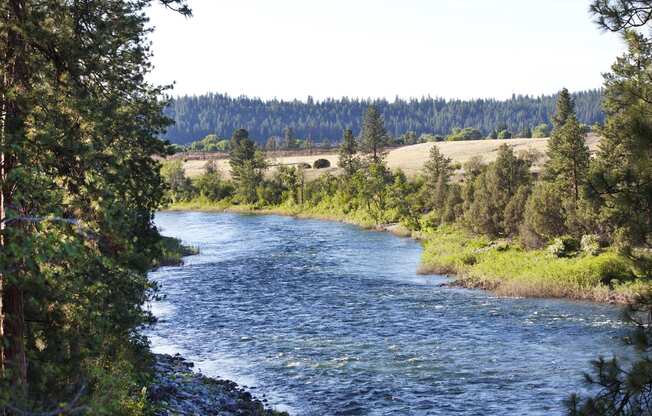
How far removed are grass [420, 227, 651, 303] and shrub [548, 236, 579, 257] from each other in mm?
575

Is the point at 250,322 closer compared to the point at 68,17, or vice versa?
the point at 68,17

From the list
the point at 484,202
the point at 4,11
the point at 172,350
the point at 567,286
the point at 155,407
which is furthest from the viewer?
the point at 484,202

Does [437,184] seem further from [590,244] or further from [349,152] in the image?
[349,152]

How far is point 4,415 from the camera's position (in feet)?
33.8

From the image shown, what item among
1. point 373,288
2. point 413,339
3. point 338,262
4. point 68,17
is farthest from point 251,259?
point 68,17

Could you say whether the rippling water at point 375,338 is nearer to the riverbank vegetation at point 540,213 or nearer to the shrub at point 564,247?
the riverbank vegetation at point 540,213

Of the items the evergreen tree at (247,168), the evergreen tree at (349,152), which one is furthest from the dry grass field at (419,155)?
the evergreen tree at (349,152)

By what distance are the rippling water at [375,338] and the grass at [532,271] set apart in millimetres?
1421

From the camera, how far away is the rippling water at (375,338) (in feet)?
80.0

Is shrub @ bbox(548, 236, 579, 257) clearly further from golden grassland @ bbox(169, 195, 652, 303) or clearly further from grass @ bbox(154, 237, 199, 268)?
grass @ bbox(154, 237, 199, 268)

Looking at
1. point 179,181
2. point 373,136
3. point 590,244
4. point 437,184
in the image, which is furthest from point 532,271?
point 179,181

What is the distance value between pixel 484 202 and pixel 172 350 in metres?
38.6

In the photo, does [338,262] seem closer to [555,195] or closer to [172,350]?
[555,195]

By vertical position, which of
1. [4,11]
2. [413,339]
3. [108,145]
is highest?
[4,11]
